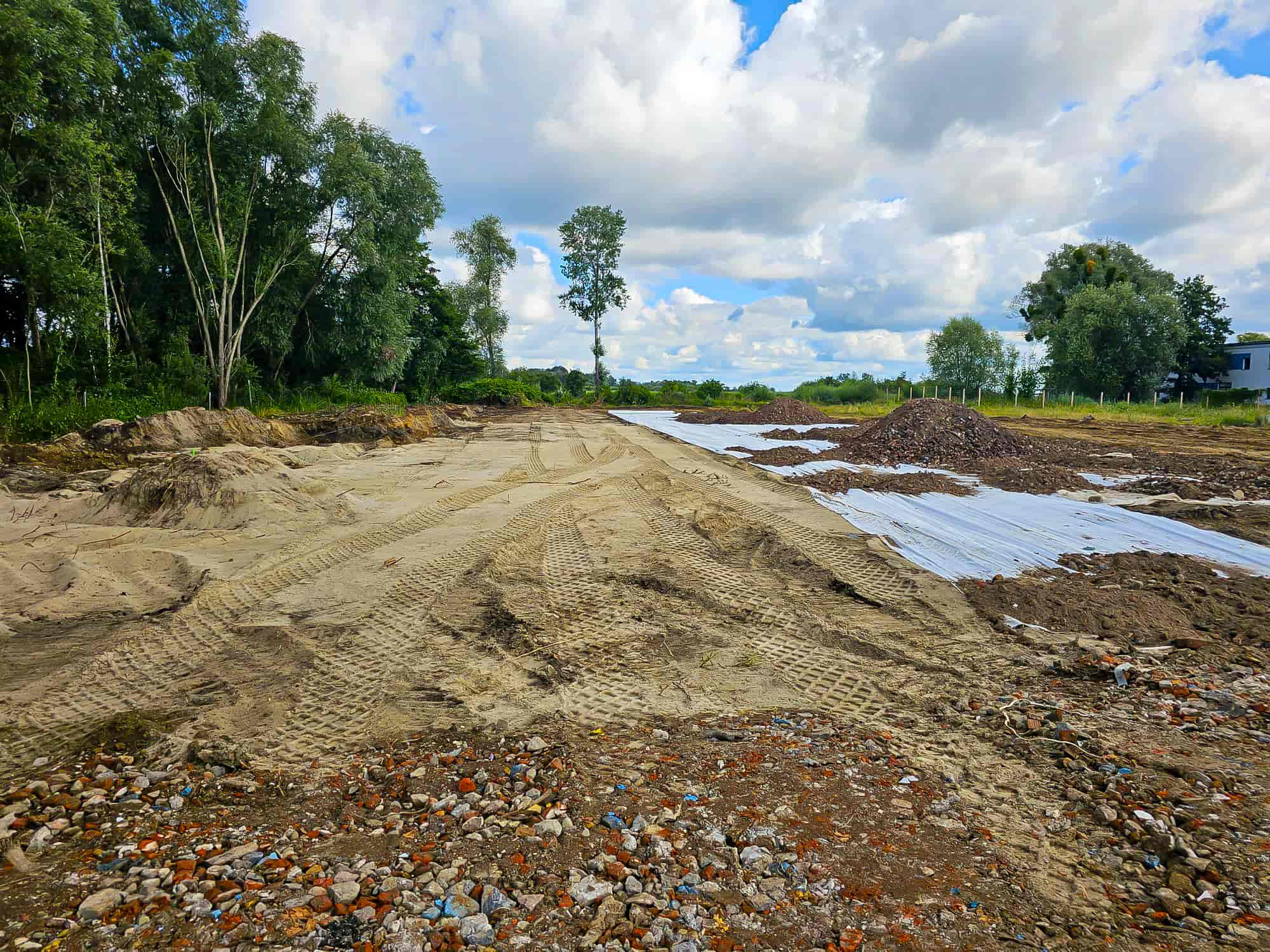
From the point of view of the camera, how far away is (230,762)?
2.36 meters

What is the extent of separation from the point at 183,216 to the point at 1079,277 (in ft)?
140

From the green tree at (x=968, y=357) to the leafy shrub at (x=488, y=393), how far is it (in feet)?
83.3

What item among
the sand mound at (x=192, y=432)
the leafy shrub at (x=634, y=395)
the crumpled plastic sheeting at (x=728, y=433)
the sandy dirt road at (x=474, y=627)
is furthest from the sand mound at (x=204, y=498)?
the leafy shrub at (x=634, y=395)

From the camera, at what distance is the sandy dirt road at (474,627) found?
2717 millimetres

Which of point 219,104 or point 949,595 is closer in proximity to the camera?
point 949,595

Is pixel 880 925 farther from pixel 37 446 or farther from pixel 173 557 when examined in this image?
pixel 37 446

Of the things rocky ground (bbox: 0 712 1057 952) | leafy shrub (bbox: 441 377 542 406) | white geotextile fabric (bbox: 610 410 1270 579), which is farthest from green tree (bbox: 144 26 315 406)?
rocky ground (bbox: 0 712 1057 952)

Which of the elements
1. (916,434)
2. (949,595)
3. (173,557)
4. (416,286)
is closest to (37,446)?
(173,557)

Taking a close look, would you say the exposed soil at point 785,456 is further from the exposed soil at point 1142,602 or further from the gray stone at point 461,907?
the gray stone at point 461,907

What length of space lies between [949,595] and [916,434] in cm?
→ 679

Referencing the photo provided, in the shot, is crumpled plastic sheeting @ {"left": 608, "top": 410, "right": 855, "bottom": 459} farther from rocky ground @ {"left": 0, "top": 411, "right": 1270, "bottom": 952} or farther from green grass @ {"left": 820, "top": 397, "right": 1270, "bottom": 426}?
rocky ground @ {"left": 0, "top": 411, "right": 1270, "bottom": 952}

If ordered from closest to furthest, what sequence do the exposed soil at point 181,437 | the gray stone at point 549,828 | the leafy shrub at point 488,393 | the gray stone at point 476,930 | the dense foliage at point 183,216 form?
the gray stone at point 476,930 → the gray stone at point 549,828 → the exposed soil at point 181,437 → the dense foliage at point 183,216 → the leafy shrub at point 488,393

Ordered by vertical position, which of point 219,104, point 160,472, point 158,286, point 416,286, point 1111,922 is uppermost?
point 219,104

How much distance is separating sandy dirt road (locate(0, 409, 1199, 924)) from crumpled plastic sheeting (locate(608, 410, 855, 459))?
597cm
